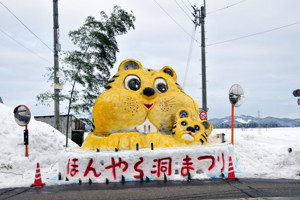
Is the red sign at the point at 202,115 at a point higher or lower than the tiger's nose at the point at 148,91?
lower

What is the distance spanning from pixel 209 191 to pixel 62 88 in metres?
8.43

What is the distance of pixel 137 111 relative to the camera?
389 inches

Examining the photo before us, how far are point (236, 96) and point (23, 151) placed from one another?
26.6 ft

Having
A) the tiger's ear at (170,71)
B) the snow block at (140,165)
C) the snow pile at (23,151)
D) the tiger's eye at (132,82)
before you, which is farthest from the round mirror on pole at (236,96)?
the snow pile at (23,151)

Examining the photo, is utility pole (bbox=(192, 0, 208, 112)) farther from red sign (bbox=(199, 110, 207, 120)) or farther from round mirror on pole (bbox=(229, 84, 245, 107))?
round mirror on pole (bbox=(229, 84, 245, 107))

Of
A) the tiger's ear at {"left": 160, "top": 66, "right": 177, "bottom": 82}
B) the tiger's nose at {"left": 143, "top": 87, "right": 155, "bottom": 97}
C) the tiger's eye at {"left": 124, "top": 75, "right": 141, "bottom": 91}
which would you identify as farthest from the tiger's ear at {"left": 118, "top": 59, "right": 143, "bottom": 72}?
the tiger's nose at {"left": 143, "top": 87, "right": 155, "bottom": 97}

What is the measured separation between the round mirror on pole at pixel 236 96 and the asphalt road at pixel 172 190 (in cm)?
329

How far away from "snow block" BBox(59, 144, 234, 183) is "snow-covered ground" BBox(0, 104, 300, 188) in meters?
0.60

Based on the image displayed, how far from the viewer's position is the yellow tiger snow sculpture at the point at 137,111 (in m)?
9.50

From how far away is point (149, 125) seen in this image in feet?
33.1

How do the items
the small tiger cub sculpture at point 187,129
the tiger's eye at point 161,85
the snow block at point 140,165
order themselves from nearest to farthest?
1. the snow block at point 140,165
2. the small tiger cub sculpture at point 187,129
3. the tiger's eye at point 161,85

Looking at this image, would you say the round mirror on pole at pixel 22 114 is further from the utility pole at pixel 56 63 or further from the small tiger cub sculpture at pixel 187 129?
the small tiger cub sculpture at pixel 187 129

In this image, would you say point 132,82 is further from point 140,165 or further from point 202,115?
point 202,115

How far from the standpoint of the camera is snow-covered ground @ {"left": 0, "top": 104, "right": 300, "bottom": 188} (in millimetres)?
9148
